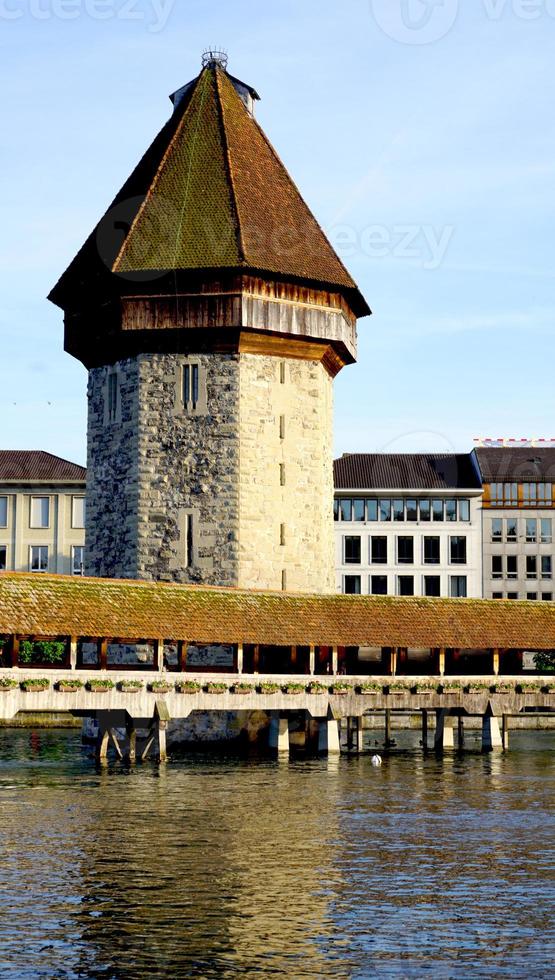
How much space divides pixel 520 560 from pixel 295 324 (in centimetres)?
4640

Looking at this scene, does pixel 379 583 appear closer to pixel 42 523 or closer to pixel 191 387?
pixel 42 523

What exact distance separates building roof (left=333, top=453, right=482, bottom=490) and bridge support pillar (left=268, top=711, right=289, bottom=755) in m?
47.5

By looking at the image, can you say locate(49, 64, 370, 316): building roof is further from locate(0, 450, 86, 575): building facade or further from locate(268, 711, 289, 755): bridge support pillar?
locate(0, 450, 86, 575): building facade

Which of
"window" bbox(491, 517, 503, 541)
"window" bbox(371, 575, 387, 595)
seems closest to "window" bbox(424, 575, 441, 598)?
"window" bbox(371, 575, 387, 595)

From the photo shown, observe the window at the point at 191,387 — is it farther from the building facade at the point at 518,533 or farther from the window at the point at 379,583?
the building facade at the point at 518,533

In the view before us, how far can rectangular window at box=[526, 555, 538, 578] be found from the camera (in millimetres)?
97938

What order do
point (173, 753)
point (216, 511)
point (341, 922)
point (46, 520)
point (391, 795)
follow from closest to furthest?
point (341, 922)
point (391, 795)
point (173, 753)
point (216, 511)
point (46, 520)

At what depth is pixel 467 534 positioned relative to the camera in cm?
9750

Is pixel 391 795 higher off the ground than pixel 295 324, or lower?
lower

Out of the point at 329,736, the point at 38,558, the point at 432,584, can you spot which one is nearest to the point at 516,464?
the point at 432,584

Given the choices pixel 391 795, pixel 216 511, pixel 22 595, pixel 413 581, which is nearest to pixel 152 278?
pixel 216 511

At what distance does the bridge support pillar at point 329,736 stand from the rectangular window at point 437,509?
47856 mm

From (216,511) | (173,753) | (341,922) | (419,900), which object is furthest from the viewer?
(216,511)

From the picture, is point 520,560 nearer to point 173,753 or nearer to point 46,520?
point 46,520
